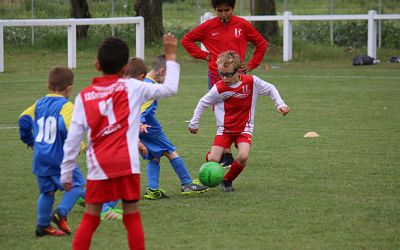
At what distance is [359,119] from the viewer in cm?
1415

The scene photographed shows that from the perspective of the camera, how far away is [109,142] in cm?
553

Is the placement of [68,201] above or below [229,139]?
below

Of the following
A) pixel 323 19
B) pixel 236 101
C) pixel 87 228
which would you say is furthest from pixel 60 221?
pixel 323 19

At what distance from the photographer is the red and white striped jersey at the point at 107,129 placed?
18.0ft

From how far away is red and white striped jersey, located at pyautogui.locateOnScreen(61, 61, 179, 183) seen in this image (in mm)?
5496

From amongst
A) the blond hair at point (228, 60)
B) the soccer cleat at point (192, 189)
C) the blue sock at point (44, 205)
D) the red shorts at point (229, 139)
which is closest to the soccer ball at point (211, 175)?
the soccer cleat at point (192, 189)

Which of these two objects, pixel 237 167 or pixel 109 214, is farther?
pixel 237 167

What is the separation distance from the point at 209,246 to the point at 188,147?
511 cm

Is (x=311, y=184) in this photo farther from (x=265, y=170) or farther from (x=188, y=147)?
(x=188, y=147)

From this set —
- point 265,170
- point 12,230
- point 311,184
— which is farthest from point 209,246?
point 265,170

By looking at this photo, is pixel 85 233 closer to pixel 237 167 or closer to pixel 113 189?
pixel 113 189

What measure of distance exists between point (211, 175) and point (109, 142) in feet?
8.99

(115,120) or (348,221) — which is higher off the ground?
(115,120)

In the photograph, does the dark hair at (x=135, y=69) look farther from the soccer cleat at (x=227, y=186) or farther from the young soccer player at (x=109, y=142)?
the young soccer player at (x=109, y=142)
